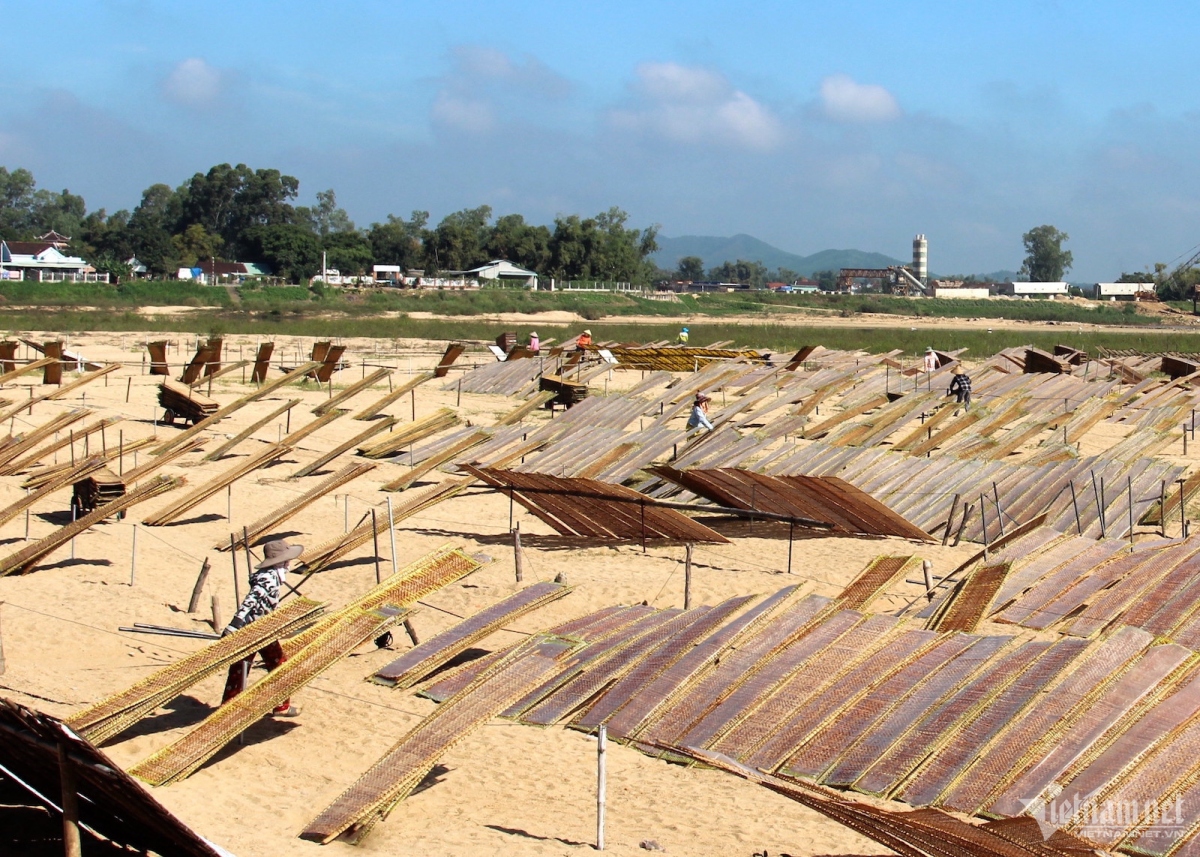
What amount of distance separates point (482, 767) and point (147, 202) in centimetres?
12894

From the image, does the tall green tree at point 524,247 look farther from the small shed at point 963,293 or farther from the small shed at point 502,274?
the small shed at point 963,293

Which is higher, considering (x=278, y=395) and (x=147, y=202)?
(x=147, y=202)

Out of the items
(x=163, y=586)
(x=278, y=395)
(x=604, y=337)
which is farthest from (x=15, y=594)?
(x=604, y=337)

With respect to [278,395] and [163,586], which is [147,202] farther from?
[163,586]

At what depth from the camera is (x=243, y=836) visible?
242 inches

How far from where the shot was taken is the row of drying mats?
7156 millimetres

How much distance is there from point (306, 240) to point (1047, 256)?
327 ft

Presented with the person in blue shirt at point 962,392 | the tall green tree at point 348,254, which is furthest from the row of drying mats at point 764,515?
the tall green tree at point 348,254

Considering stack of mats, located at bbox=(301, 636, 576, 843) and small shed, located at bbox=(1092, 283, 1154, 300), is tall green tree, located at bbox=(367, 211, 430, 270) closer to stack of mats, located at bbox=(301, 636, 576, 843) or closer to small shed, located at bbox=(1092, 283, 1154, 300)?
small shed, located at bbox=(1092, 283, 1154, 300)

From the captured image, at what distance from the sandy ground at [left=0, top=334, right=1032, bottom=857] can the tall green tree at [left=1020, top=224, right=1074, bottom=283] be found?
145941 millimetres

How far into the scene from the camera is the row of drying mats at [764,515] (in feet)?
23.5

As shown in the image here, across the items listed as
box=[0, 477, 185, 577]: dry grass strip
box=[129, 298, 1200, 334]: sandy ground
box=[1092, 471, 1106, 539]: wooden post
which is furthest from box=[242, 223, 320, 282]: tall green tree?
box=[1092, 471, 1106, 539]: wooden post

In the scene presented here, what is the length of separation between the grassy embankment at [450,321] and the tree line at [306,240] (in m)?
10.4

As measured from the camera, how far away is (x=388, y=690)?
329 inches
